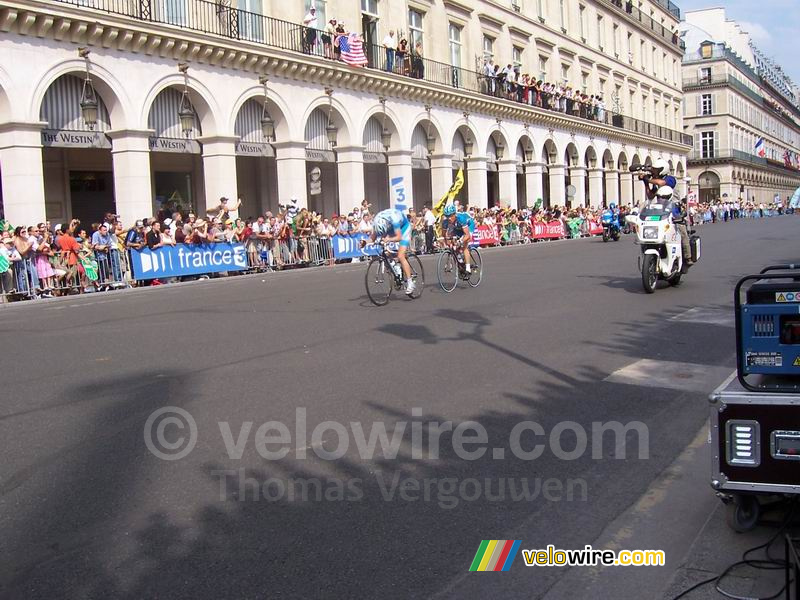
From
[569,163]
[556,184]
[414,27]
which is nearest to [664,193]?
[414,27]

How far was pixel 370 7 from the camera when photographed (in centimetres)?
3419

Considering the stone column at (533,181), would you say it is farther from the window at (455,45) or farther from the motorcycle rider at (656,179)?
the motorcycle rider at (656,179)

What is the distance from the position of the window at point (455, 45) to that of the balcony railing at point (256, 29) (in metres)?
0.73

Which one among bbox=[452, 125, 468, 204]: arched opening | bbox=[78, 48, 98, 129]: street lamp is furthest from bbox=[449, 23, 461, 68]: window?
bbox=[78, 48, 98, 129]: street lamp

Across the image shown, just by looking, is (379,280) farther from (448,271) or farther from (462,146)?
(462,146)

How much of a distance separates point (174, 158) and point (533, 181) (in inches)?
899

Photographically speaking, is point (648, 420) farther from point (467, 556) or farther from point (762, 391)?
point (467, 556)

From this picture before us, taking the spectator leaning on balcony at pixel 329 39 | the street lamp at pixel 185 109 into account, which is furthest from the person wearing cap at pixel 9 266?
the spectator leaning on balcony at pixel 329 39

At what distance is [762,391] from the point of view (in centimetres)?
391

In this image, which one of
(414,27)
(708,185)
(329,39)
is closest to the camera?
(329,39)

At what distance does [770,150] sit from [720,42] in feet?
85.3

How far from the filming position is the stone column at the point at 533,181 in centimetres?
4588

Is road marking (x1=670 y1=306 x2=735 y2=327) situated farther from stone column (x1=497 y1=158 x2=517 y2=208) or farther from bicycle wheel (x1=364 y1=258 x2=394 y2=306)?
stone column (x1=497 y1=158 x2=517 y2=208)

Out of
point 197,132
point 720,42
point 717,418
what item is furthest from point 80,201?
point 720,42
